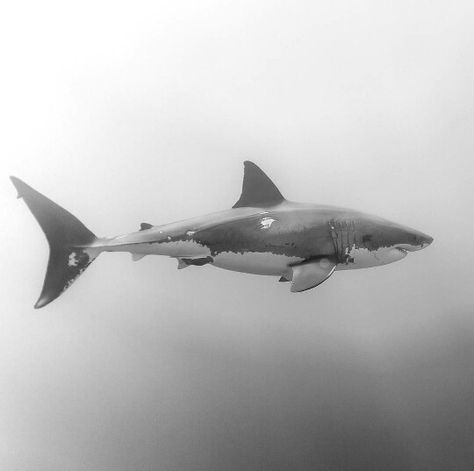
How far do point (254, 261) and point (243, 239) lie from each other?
0.31 meters

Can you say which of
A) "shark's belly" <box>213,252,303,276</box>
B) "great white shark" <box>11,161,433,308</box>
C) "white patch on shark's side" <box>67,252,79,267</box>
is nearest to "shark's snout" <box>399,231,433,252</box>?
"great white shark" <box>11,161,433,308</box>

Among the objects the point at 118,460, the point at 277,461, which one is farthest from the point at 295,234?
the point at 118,460

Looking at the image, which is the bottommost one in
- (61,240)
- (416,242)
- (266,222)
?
(416,242)

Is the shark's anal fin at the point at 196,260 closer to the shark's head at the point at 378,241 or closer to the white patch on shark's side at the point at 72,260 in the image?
the white patch on shark's side at the point at 72,260

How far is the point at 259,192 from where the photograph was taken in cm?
545

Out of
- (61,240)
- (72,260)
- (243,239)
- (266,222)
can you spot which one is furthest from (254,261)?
(61,240)

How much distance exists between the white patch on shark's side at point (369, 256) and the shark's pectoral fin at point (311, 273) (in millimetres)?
339

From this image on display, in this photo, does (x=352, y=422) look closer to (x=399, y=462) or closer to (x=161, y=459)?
(x=399, y=462)

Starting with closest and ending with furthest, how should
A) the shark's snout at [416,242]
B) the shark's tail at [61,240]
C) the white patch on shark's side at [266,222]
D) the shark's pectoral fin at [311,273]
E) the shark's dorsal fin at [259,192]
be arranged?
the shark's pectoral fin at [311,273] < the shark's tail at [61,240] < the white patch on shark's side at [266,222] < the shark's dorsal fin at [259,192] < the shark's snout at [416,242]

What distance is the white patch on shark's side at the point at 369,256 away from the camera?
216 inches

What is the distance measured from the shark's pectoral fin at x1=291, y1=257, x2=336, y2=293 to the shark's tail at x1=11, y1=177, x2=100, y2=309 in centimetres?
224

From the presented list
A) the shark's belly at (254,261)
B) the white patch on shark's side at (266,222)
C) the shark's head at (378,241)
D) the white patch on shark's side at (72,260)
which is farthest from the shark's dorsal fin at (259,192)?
the white patch on shark's side at (72,260)

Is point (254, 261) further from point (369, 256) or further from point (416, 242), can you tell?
point (416, 242)

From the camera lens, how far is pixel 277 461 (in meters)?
11.1
